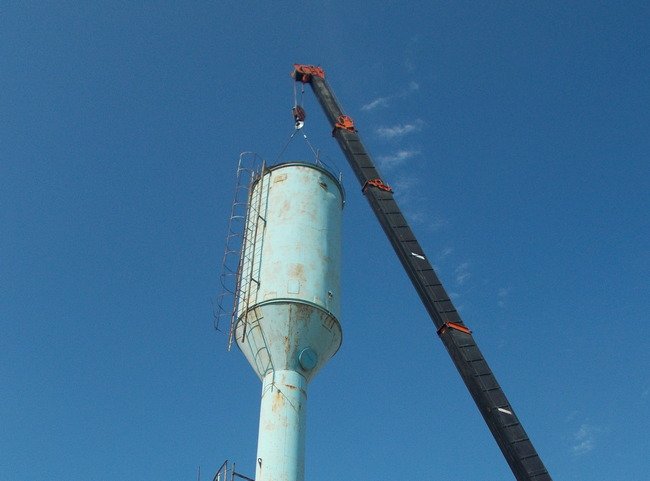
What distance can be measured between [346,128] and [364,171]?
218cm

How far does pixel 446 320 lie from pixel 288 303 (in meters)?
3.80

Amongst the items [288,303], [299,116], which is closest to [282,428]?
[288,303]

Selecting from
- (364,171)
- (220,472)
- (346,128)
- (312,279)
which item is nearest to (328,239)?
(312,279)

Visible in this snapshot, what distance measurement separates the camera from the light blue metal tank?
52.7 ft

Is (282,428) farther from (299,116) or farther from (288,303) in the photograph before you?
(299,116)

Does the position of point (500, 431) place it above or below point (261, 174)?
below

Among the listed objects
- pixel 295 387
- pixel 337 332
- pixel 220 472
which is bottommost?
pixel 220 472

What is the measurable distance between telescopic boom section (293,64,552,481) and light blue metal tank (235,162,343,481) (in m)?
1.58

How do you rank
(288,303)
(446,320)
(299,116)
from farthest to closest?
(299,116), (288,303), (446,320)

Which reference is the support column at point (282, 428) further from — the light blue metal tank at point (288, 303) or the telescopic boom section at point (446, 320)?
the telescopic boom section at point (446, 320)

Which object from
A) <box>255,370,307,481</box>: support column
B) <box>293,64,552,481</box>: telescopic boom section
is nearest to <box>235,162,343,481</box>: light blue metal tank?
<box>255,370,307,481</box>: support column

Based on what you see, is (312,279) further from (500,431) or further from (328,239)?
(500,431)

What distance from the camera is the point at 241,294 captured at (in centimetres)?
1825

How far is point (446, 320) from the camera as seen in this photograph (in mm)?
16719
